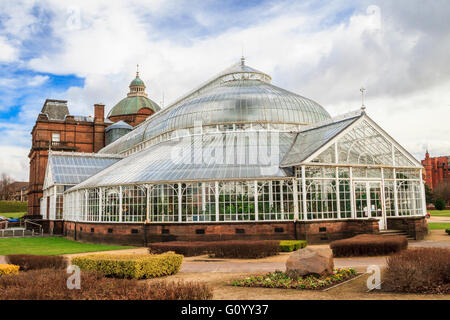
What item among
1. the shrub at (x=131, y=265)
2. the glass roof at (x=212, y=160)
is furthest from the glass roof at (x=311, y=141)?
the shrub at (x=131, y=265)

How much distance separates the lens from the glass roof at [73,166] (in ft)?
144

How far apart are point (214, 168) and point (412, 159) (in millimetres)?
15085

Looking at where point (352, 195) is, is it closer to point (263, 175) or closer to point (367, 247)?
point (263, 175)

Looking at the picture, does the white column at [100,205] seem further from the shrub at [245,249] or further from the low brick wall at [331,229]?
the low brick wall at [331,229]

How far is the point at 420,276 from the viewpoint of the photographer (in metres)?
10.6

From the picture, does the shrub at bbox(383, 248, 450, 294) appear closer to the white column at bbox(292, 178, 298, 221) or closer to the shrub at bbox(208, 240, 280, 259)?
the shrub at bbox(208, 240, 280, 259)

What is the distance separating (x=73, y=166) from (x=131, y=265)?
116 feet

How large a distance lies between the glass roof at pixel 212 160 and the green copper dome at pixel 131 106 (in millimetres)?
42799

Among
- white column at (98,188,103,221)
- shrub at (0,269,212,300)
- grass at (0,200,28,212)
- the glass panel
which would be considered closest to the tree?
the glass panel

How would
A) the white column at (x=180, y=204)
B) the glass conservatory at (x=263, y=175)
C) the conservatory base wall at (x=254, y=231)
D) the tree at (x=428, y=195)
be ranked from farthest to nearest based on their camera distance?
the tree at (x=428, y=195) < the white column at (x=180, y=204) < the glass conservatory at (x=263, y=175) < the conservatory base wall at (x=254, y=231)

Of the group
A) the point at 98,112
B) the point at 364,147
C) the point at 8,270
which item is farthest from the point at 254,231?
the point at 98,112

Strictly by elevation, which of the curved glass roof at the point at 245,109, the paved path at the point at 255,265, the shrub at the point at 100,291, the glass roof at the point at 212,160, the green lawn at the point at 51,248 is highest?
the curved glass roof at the point at 245,109

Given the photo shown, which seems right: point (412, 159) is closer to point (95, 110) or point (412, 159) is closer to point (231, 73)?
point (231, 73)
